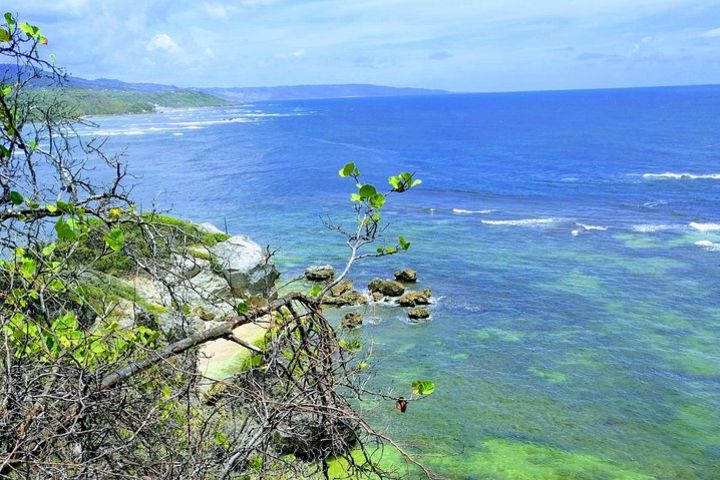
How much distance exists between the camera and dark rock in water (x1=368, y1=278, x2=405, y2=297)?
29883mm

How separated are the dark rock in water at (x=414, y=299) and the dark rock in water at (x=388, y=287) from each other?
0.92 meters

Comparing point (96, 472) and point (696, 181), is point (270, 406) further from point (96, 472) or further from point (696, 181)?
point (696, 181)

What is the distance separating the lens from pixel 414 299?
1127 inches

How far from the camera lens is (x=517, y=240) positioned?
39.0 meters

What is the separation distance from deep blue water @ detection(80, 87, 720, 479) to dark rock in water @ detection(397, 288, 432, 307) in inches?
35.2

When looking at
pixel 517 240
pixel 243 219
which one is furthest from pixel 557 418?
pixel 243 219

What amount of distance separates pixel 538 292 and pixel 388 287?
7.00m

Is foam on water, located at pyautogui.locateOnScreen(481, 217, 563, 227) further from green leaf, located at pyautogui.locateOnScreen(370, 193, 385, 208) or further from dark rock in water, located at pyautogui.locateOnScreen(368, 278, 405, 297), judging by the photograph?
green leaf, located at pyautogui.locateOnScreen(370, 193, 385, 208)

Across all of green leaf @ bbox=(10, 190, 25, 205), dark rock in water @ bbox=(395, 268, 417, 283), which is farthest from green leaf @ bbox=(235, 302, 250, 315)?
dark rock in water @ bbox=(395, 268, 417, 283)

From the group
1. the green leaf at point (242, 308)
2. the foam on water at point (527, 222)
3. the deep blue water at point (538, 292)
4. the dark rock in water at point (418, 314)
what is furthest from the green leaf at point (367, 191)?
the foam on water at point (527, 222)

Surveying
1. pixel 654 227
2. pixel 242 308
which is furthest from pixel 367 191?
pixel 654 227

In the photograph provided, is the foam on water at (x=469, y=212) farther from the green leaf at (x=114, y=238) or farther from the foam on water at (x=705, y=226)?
the green leaf at (x=114, y=238)

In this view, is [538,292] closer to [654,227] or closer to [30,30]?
[654,227]

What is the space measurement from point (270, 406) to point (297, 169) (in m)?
68.1
